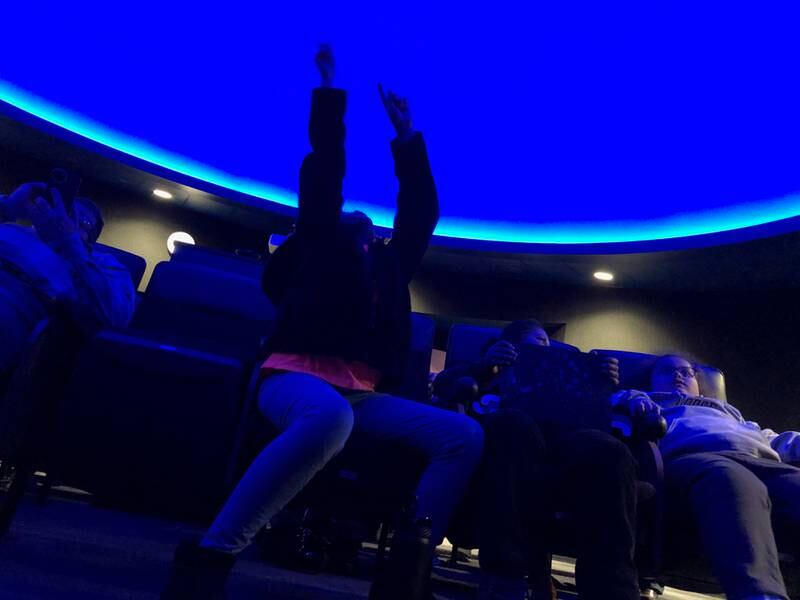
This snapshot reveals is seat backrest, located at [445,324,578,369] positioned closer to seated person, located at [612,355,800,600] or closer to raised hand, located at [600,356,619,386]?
seated person, located at [612,355,800,600]

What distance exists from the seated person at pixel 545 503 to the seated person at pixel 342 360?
0.28ft

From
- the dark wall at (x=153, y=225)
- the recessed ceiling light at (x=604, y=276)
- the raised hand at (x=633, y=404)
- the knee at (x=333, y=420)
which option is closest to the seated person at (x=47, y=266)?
the knee at (x=333, y=420)

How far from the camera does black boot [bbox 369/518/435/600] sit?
1.23 meters

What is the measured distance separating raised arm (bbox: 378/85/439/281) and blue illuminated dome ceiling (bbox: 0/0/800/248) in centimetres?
255

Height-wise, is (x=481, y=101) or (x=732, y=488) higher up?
(x=481, y=101)

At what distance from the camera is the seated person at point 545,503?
1318 mm

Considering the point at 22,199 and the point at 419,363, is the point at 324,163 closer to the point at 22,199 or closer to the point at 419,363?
the point at 22,199

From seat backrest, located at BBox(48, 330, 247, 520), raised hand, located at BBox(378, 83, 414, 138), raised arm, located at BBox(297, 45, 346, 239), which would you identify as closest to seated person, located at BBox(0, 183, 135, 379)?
seat backrest, located at BBox(48, 330, 247, 520)

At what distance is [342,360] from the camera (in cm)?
159

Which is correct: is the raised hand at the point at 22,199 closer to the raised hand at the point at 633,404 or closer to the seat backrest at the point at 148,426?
the seat backrest at the point at 148,426

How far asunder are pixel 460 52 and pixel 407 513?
3767 mm

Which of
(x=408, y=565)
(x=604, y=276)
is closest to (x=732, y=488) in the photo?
(x=408, y=565)

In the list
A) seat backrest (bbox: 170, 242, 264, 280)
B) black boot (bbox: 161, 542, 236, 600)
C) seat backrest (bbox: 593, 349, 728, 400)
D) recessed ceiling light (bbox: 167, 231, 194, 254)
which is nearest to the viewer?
black boot (bbox: 161, 542, 236, 600)

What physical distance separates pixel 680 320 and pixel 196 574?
4349 mm
